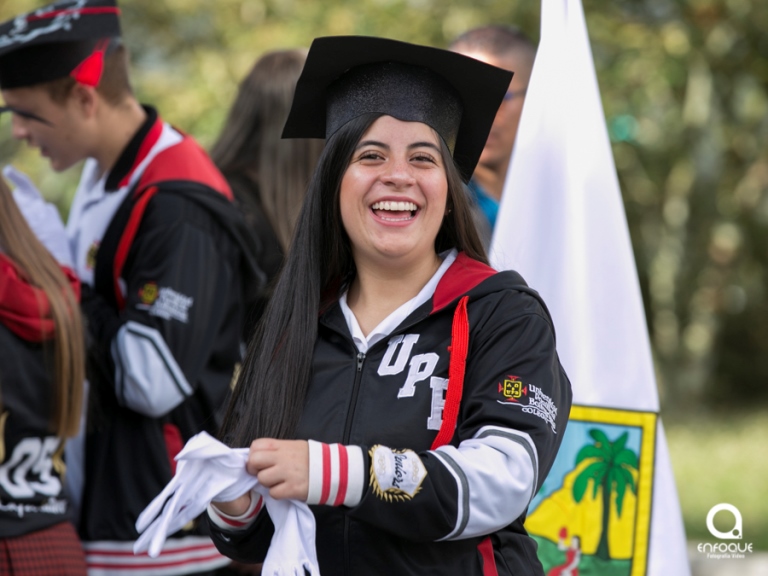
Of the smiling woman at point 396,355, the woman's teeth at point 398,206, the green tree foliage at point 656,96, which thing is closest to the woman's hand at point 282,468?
the smiling woman at point 396,355

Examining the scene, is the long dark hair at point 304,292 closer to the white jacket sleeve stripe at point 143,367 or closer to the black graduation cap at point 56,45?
the white jacket sleeve stripe at point 143,367

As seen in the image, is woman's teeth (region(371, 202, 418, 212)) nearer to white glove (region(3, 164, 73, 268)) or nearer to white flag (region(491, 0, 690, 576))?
white flag (region(491, 0, 690, 576))

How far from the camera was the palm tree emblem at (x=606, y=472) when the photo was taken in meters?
2.98

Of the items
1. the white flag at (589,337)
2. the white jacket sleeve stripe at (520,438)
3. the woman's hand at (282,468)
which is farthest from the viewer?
the white flag at (589,337)

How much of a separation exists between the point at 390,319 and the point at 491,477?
1.60ft

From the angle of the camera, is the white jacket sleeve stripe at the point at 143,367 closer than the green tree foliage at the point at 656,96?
Yes

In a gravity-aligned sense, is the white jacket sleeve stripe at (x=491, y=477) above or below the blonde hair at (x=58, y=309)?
below

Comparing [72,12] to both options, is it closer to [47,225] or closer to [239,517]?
[47,225]

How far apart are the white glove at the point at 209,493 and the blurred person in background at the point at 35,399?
122 cm


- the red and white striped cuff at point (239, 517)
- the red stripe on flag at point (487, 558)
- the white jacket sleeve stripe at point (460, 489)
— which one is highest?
the white jacket sleeve stripe at point (460, 489)

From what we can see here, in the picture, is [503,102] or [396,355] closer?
[396,355]

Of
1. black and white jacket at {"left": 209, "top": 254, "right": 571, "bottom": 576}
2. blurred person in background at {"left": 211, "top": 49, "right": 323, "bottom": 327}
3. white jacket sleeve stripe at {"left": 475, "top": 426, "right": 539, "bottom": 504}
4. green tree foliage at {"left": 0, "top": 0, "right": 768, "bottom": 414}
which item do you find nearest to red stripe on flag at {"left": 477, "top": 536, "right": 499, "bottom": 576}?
black and white jacket at {"left": 209, "top": 254, "right": 571, "bottom": 576}

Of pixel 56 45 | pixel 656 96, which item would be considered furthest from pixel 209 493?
pixel 656 96

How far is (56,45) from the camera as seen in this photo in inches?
140
